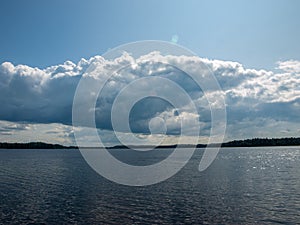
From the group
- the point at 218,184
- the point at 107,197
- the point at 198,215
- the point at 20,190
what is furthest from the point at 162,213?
the point at 20,190

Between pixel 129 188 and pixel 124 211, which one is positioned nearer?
pixel 124 211

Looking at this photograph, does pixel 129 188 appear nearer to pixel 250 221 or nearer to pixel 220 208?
pixel 220 208

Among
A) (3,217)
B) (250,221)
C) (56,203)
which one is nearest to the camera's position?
(250,221)

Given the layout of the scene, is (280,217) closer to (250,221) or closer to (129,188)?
(250,221)

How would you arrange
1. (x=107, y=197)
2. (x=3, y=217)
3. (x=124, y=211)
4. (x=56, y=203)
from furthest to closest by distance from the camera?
1. (x=107, y=197)
2. (x=56, y=203)
3. (x=124, y=211)
4. (x=3, y=217)

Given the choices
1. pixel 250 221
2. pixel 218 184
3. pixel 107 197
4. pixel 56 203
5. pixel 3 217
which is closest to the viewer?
pixel 250 221

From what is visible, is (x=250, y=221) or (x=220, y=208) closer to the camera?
(x=250, y=221)

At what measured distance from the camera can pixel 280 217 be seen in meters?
39.8

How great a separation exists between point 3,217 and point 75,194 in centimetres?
1742

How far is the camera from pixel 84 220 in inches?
1538

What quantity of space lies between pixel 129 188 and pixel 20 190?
73.9ft

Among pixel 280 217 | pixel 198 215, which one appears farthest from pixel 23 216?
pixel 280 217

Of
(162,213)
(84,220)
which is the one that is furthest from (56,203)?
(162,213)

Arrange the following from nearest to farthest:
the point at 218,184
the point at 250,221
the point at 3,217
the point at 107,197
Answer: the point at 250,221 → the point at 3,217 → the point at 107,197 → the point at 218,184
